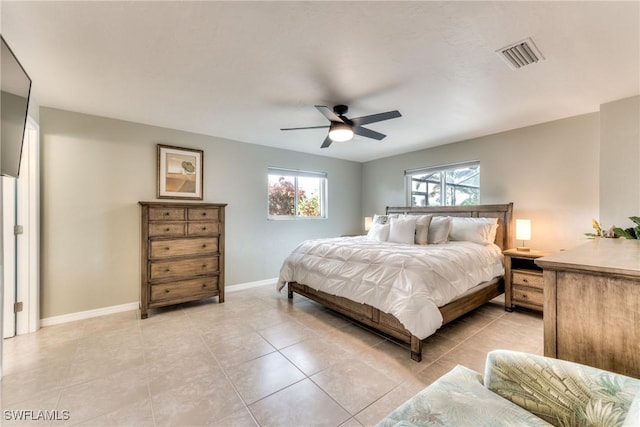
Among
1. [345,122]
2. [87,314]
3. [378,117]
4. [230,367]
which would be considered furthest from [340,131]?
[87,314]

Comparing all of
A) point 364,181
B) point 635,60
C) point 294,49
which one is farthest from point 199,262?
point 635,60

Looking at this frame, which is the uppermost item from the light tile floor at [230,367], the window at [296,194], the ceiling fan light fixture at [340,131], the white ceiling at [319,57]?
the white ceiling at [319,57]

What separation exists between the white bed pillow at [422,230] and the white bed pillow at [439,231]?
102 millimetres

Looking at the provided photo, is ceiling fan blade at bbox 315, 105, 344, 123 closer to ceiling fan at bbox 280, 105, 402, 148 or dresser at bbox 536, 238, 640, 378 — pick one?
ceiling fan at bbox 280, 105, 402, 148

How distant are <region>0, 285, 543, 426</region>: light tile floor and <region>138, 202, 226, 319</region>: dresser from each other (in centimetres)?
30

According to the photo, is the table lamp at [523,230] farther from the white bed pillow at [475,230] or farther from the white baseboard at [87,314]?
the white baseboard at [87,314]

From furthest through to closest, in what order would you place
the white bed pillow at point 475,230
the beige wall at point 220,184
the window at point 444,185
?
the window at point 444,185, the white bed pillow at point 475,230, the beige wall at point 220,184

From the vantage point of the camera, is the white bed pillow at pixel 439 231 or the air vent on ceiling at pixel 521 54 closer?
the air vent on ceiling at pixel 521 54

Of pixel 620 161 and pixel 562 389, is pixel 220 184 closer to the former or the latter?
pixel 562 389

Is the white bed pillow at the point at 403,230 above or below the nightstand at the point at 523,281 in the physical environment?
above

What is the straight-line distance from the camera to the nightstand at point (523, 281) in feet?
9.96

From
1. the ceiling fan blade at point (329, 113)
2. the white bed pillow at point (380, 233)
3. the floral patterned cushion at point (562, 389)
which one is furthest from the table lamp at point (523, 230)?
the floral patterned cushion at point (562, 389)

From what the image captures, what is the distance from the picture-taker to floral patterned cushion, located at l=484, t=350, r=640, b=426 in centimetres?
82

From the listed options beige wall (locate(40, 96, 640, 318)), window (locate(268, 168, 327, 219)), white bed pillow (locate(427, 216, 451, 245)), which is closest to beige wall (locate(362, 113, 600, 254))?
beige wall (locate(40, 96, 640, 318))
